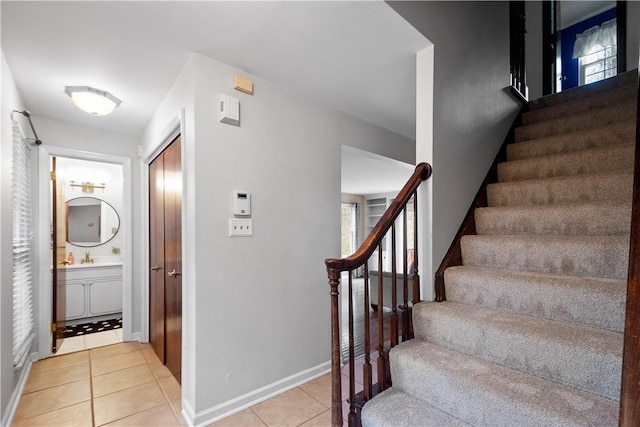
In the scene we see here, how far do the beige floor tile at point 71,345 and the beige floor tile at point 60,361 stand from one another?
0.11m

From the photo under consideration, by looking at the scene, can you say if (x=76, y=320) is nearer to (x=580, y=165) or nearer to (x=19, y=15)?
(x=19, y=15)

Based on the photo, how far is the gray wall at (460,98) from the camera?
1.76m

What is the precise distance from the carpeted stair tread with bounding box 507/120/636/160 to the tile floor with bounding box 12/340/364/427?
2.45 m

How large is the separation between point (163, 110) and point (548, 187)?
2.94 metres

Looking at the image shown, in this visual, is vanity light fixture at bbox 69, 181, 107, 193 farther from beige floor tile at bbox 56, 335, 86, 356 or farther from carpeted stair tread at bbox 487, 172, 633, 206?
carpeted stair tread at bbox 487, 172, 633, 206

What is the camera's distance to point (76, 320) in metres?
3.82

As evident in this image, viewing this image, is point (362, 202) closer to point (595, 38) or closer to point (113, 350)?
point (595, 38)

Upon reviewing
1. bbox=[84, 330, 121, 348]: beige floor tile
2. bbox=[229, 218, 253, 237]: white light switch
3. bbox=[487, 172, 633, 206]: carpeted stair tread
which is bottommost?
bbox=[84, 330, 121, 348]: beige floor tile

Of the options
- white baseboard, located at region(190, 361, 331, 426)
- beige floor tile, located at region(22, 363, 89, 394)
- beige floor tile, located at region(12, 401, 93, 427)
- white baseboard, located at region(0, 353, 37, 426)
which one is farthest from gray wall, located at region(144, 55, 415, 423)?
beige floor tile, located at region(22, 363, 89, 394)

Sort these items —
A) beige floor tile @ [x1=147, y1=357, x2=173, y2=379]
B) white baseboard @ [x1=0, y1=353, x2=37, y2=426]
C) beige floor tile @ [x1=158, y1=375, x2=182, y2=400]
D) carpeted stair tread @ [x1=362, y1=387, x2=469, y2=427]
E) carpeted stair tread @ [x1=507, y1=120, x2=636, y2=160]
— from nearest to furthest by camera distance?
carpeted stair tread @ [x1=362, y1=387, x2=469, y2=427] < white baseboard @ [x1=0, y1=353, x2=37, y2=426] < carpeted stair tread @ [x1=507, y1=120, x2=636, y2=160] < beige floor tile @ [x1=158, y1=375, x2=182, y2=400] < beige floor tile @ [x1=147, y1=357, x2=173, y2=379]

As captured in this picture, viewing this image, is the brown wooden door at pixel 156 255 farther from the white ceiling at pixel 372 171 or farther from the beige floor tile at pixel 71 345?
the white ceiling at pixel 372 171

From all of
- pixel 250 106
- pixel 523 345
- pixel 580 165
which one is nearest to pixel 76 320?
pixel 250 106

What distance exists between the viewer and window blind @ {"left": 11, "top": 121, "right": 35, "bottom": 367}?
2051 millimetres

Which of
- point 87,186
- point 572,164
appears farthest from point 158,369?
point 572,164
